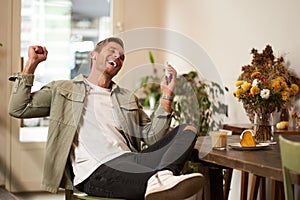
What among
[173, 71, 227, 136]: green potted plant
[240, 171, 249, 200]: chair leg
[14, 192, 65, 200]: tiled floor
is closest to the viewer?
[240, 171, 249, 200]: chair leg

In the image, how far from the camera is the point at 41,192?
5441 mm

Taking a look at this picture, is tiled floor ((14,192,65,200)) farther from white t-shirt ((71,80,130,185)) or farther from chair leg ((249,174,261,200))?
white t-shirt ((71,80,130,185))

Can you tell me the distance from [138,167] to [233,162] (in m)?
0.52

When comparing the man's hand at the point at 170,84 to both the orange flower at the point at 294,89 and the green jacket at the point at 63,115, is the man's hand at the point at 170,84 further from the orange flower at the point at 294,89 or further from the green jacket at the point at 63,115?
the orange flower at the point at 294,89

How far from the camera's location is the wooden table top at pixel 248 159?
2.23m

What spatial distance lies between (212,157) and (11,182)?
3.19m

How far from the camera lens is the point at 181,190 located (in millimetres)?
2420

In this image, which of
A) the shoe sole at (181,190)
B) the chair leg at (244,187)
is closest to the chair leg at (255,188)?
the chair leg at (244,187)

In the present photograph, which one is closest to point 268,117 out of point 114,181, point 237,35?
point 114,181

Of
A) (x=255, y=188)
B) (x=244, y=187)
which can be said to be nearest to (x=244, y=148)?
(x=255, y=188)

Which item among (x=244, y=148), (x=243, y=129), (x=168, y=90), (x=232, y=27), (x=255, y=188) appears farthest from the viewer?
(x=232, y=27)

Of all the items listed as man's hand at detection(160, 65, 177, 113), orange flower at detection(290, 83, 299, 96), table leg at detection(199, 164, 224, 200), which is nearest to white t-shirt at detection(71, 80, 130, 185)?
man's hand at detection(160, 65, 177, 113)

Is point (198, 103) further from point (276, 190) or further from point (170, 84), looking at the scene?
point (170, 84)

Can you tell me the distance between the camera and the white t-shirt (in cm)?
289
